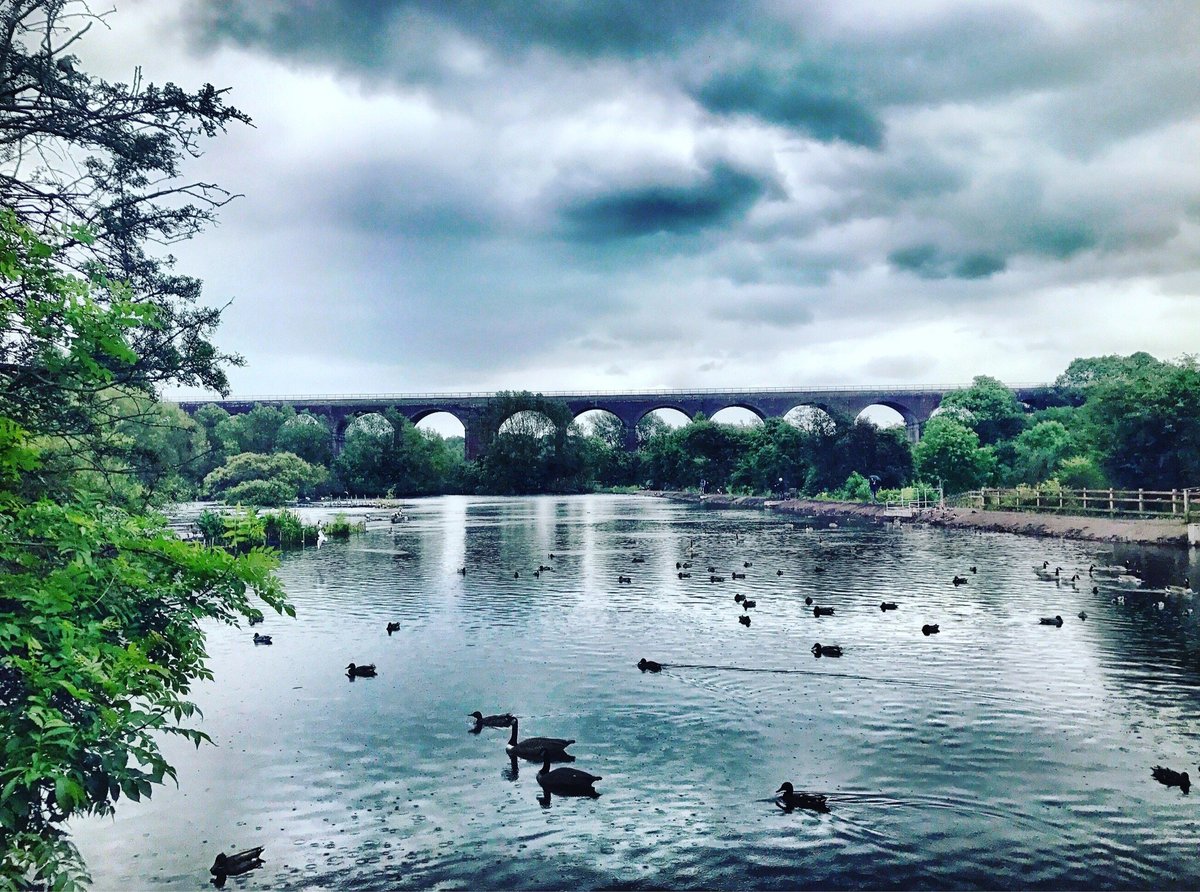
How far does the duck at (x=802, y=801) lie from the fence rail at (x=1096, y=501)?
37441 mm

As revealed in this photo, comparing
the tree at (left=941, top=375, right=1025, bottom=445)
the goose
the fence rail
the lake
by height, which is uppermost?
the tree at (left=941, top=375, right=1025, bottom=445)

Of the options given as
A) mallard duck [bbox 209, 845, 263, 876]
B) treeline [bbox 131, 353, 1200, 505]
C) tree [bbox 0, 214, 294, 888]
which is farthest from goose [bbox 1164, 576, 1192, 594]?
tree [bbox 0, 214, 294, 888]

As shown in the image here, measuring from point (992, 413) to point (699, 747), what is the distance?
88.7 meters

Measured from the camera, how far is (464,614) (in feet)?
82.7

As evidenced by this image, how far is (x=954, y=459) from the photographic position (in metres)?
66.6

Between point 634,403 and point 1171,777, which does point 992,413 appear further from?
point 1171,777

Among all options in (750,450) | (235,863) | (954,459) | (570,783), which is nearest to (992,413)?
(750,450)

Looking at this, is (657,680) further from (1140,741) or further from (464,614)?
(464,614)

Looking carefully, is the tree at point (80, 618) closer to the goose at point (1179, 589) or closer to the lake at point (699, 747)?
the lake at point (699, 747)

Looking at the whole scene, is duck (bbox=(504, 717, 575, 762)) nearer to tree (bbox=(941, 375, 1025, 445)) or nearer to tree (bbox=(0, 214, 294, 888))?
tree (bbox=(0, 214, 294, 888))

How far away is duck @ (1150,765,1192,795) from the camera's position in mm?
10570

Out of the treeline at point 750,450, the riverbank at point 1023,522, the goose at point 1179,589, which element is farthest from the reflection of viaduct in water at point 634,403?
the goose at point 1179,589

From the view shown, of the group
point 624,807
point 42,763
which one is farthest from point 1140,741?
point 42,763

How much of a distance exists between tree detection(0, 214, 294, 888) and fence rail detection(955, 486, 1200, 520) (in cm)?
4411
